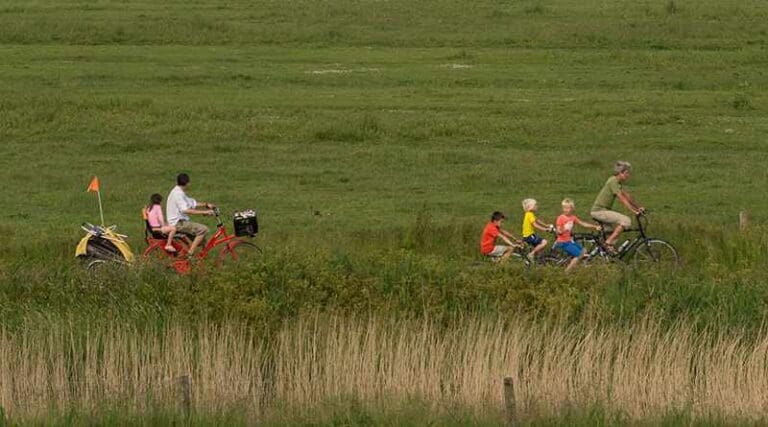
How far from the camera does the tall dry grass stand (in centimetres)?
1747

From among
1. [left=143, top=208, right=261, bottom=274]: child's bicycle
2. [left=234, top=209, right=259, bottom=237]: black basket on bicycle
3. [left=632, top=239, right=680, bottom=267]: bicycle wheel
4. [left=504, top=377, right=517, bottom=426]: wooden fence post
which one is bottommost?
[left=504, top=377, right=517, bottom=426]: wooden fence post

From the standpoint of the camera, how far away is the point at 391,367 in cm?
1822

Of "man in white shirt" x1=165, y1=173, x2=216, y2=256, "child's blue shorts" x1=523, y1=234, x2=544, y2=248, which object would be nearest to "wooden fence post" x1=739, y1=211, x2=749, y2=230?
"child's blue shorts" x1=523, y1=234, x2=544, y2=248

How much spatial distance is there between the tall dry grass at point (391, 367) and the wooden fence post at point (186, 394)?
0.25m

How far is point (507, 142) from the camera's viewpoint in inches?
A: 1405

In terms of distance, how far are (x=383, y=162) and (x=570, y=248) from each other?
34.2 ft

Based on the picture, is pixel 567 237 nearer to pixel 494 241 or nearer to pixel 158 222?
pixel 494 241

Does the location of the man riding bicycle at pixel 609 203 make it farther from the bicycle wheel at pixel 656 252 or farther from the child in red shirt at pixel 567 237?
the child in red shirt at pixel 567 237

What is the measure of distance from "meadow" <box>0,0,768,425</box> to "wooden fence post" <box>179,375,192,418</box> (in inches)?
9.7

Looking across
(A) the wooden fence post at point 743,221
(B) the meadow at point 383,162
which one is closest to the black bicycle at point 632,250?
(B) the meadow at point 383,162

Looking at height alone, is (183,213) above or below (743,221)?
above

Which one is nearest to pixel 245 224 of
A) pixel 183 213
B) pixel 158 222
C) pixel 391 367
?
pixel 183 213

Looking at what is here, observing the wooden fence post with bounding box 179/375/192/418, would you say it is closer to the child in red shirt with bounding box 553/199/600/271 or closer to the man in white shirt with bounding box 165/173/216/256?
the man in white shirt with bounding box 165/173/216/256

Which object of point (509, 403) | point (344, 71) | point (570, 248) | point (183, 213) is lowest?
point (509, 403)
